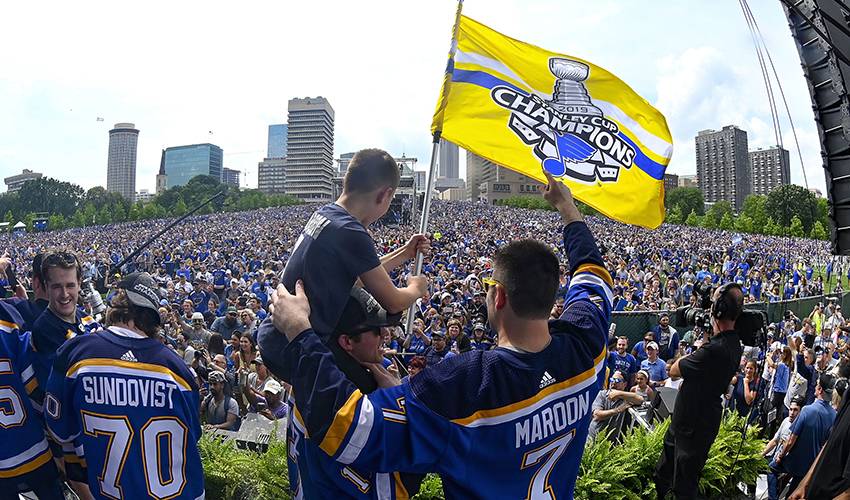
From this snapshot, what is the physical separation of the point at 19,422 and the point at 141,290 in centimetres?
136

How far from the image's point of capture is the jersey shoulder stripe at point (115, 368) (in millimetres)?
3068

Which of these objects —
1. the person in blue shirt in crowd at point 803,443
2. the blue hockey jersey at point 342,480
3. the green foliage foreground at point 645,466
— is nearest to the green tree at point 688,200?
the person in blue shirt in crowd at point 803,443

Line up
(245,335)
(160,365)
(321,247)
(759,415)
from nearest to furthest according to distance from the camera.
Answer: (321,247)
(160,365)
(759,415)
(245,335)

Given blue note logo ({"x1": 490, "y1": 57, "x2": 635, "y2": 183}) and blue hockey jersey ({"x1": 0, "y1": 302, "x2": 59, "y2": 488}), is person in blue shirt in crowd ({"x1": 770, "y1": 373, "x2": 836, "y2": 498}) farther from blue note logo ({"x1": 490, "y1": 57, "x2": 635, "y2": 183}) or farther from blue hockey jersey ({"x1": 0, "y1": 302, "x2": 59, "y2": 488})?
blue hockey jersey ({"x1": 0, "y1": 302, "x2": 59, "y2": 488})

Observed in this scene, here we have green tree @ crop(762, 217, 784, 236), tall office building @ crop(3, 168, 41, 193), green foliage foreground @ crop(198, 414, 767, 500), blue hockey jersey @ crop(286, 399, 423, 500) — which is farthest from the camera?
tall office building @ crop(3, 168, 41, 193)

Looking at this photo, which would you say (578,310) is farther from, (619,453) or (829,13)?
(829,13)

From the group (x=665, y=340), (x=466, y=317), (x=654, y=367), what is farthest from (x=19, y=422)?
(x=665, y=340)

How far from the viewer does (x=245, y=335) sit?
9586 mm

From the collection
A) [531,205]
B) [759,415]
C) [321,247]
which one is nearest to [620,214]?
[321,247]

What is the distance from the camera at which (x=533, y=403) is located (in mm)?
2082

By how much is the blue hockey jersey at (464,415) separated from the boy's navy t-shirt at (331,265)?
0.39m

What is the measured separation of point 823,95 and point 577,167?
2067 mm

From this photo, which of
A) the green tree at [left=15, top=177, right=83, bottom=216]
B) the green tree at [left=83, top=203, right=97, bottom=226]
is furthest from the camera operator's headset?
the green tree at [left=15, top=177, right=83, bottom=216]

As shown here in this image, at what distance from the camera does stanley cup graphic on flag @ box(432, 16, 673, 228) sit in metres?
4.77
